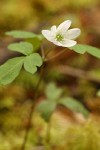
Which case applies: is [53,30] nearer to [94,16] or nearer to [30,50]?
[30,50]

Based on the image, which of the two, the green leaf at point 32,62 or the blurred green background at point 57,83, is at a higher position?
the green leaf at point 32,62

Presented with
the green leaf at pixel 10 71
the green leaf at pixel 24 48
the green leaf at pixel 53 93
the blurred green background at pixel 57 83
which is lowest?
the blurred green background at pixel 57 83

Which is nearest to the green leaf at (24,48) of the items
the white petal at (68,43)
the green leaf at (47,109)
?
the white petal at (68,43)

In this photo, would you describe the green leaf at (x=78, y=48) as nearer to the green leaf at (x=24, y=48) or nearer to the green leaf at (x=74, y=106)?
the green leaf at (x=24, y=48)

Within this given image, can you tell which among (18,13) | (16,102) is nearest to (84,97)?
(16,102)

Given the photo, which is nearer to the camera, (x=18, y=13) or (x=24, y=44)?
(x=24, y=44)

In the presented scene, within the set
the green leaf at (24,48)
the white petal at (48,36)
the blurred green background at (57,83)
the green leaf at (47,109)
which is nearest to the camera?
the white petal at (48,36)
